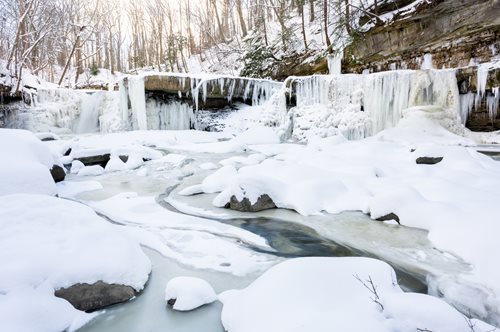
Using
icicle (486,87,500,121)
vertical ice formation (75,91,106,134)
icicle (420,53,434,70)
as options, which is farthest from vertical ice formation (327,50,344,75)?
vertical ice formation (75,91,106,134)

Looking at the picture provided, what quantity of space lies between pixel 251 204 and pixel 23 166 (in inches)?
130

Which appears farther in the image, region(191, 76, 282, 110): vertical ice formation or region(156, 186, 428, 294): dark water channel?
region(191, 76, 282, 110): vertical ice formation

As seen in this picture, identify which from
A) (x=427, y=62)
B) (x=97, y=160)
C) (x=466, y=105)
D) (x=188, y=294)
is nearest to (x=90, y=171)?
(x=97, y=160)

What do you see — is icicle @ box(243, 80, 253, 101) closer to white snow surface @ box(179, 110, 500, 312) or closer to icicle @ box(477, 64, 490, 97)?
white snow surface @ box(179, 110, 500, 312)

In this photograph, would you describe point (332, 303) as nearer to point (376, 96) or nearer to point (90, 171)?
point (90, 171)

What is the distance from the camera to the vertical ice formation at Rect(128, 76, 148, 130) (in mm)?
12477

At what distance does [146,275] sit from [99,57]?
117 feet

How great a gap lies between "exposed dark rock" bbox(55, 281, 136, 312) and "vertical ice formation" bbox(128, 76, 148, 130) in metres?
11.4

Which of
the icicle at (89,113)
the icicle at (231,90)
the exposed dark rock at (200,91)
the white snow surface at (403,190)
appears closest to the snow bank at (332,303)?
the white snow surface at (403,190)

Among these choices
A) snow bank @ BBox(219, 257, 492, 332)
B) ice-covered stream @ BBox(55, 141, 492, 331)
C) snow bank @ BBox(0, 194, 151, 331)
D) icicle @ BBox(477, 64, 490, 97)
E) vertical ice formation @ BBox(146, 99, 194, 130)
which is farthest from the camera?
vertical ice formation @ BBox(146, 99, 194, 130)

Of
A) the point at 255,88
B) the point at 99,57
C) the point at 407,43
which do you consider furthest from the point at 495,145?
the point at 99,57

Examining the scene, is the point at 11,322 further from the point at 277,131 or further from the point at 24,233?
the point at 277,131

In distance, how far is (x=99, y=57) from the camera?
3278cm

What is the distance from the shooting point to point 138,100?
41.9ft
